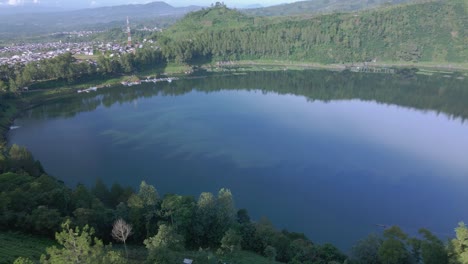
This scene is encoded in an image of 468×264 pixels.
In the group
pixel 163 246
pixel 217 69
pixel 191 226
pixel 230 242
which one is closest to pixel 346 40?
pixel 217 69

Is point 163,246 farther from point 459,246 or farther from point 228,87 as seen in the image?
point 228,87

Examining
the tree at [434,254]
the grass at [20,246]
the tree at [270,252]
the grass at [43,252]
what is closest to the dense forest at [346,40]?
the grass at [20,246]

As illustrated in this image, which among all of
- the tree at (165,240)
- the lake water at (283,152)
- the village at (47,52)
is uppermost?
the village at (47,52)

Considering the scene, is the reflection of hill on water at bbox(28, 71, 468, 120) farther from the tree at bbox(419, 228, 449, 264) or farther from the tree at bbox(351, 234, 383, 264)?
the tree at bbox(351, 234, 383, 264)

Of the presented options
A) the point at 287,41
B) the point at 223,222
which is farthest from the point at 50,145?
the point at 287,41

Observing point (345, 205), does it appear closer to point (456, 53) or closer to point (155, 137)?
point (155, 137)

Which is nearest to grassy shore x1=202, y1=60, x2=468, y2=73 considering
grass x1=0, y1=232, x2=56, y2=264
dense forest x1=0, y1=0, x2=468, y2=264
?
dense forest x1=0, y1=0, x2=468, y2=264

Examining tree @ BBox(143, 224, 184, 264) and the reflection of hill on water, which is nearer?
tree @ BBox(143, 224, 184, 264)

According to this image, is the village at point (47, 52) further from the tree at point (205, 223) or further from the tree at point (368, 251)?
the tree at point (368, 251)
